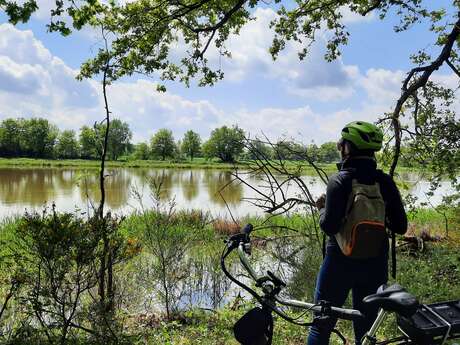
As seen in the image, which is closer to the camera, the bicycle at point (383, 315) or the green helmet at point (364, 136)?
the bicycle at point (383, 315)

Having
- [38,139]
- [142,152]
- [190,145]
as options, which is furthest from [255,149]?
[190,145]

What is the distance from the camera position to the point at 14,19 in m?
4.59

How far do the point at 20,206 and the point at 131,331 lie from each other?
48.4 ft

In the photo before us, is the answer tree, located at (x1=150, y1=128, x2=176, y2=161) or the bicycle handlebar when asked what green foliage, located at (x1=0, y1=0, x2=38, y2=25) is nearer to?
the bicycle handlebar

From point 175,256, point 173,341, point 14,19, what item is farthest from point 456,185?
point 14,19

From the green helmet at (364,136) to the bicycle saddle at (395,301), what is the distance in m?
1.13

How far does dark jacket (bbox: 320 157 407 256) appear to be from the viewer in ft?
8.06

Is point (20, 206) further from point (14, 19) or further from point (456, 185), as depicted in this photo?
point (456, 185)

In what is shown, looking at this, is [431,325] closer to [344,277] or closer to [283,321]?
[344,277]

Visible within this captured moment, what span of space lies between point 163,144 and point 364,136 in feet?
277

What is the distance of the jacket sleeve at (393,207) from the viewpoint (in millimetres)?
2604

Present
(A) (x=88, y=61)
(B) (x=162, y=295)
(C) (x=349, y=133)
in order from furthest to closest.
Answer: (B) (x=162, y=295) < (A) (x=88, y=61) < (C) (x=349, y=133)

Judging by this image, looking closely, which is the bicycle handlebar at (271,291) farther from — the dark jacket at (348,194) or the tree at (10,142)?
the tree at (10,142)

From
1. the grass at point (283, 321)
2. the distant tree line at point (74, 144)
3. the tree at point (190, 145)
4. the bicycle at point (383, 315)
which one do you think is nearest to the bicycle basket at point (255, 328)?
the bicycle at point (383, 315)
